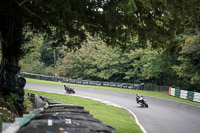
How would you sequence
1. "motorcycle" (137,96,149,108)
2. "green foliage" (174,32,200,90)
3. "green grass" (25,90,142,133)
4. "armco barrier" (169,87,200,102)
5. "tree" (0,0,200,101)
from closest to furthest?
1. "tree" (0,0,200,101)
2. "green grass" (25,90,142,133)
3. "motorcycle" (137,96,149,108)
4. "armco barrier" (169,87,200,102)
5. "green foliage" (174,32,200,90)

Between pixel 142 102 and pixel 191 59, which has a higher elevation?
pixel 191 59

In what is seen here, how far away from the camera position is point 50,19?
29.8 ft

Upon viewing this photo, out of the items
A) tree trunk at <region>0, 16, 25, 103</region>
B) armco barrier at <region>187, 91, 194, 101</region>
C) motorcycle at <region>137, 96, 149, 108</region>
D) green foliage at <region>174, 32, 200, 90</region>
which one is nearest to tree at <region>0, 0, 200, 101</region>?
tree trunk at <region>0, 16, 25, 103</region>

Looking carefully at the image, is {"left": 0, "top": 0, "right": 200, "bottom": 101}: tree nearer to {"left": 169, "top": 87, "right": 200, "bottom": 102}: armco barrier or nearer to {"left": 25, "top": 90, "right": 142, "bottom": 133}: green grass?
{"left": 25, "top": 90, "right": 142, "bottom": 133}: green grass

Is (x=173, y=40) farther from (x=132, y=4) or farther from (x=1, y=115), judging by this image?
(x=1, y=115)

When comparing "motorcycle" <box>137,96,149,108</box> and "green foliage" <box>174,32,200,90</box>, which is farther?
"green foliage" <box>174,32,200,90</box>

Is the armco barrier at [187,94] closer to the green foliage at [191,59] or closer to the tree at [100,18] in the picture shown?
the green foliage at [191,59]

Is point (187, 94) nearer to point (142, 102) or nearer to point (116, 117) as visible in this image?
point (142, 102)

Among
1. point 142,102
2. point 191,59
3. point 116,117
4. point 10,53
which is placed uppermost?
point 191,59

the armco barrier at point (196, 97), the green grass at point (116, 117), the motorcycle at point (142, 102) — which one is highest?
the armco barrier at point (196, 97)

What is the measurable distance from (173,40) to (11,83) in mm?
6198

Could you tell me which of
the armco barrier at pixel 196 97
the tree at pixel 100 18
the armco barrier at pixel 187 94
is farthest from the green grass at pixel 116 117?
the armco barrier at pixel 187 94

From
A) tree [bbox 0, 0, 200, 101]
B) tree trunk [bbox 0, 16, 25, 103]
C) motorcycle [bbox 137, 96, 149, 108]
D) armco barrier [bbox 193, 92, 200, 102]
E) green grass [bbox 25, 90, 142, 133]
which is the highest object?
tree [bbox 0, 0, 200, 101]

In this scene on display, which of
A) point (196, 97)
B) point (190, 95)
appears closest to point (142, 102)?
point (196, 97)
